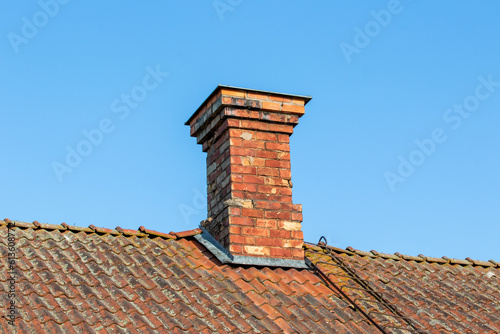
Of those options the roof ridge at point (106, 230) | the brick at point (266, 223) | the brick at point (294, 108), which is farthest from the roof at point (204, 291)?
the brick at point (294, 108)

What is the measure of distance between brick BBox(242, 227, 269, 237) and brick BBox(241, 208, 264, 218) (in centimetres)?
14

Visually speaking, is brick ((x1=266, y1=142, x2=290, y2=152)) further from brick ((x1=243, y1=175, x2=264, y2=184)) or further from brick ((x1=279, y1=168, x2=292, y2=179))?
brick ((x1=243, y1=175, x2=264, y2=184))

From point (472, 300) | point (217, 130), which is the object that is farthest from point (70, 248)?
point (472, 300)

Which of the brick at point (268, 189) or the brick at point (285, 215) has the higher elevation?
the brick at point (268, 189)

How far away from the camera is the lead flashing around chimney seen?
277 inches

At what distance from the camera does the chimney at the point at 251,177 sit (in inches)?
284

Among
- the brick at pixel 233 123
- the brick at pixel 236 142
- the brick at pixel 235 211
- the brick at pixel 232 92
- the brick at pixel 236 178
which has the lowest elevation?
the brick at pixel 235 211

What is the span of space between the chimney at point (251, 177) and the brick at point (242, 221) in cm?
1

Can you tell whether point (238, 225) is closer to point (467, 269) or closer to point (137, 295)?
point (137, 295)

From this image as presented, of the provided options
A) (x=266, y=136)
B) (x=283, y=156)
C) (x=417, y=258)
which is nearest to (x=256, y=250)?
(x=283, y=156)

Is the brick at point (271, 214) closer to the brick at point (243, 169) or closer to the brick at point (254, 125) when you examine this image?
the brick at point (243, 169)

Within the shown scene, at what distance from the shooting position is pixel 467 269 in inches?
329

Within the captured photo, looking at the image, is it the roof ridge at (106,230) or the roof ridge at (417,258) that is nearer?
the roof ridge at (106,230)

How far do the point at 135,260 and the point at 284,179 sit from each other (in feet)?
6.26
